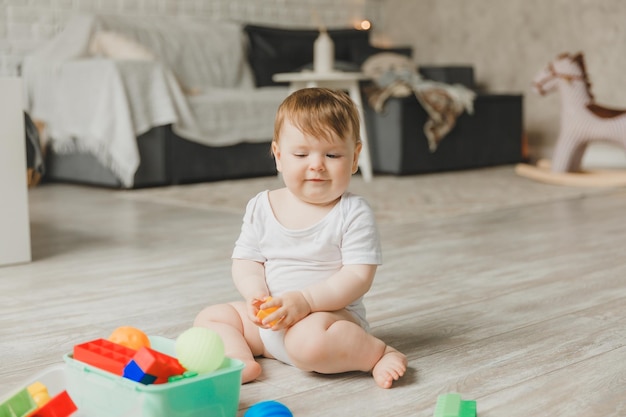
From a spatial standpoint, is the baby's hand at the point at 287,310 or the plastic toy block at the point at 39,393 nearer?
the plastic toy block at the point at 39,393

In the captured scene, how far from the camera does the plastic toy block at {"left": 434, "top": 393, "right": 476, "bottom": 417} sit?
3.42 ft

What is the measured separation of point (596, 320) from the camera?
1.58m

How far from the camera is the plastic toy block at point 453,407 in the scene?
1.04m

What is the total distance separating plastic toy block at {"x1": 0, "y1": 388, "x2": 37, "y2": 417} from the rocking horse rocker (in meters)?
3.43

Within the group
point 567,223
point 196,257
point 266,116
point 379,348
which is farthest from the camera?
point 266,116

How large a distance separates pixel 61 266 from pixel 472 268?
3.50 ft

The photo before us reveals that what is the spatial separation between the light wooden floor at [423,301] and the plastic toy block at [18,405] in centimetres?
24

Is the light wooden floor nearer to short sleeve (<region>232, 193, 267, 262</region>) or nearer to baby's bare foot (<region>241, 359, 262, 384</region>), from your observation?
baby's bare foot (<region>241, 359, 262, 384</region>)

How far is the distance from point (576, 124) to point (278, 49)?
1.89 m

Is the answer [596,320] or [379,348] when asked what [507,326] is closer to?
[596,320]

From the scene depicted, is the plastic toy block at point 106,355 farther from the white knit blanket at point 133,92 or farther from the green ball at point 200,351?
the white knit blanket at point 133,92

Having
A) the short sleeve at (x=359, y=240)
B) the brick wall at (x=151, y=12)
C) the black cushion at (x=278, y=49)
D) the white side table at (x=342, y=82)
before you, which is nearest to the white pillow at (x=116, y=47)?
the brick wall at (x=151, y=12)

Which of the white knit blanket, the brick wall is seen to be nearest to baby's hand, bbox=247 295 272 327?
the white knit blanket

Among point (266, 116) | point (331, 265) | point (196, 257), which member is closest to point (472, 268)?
point (196, 257)
